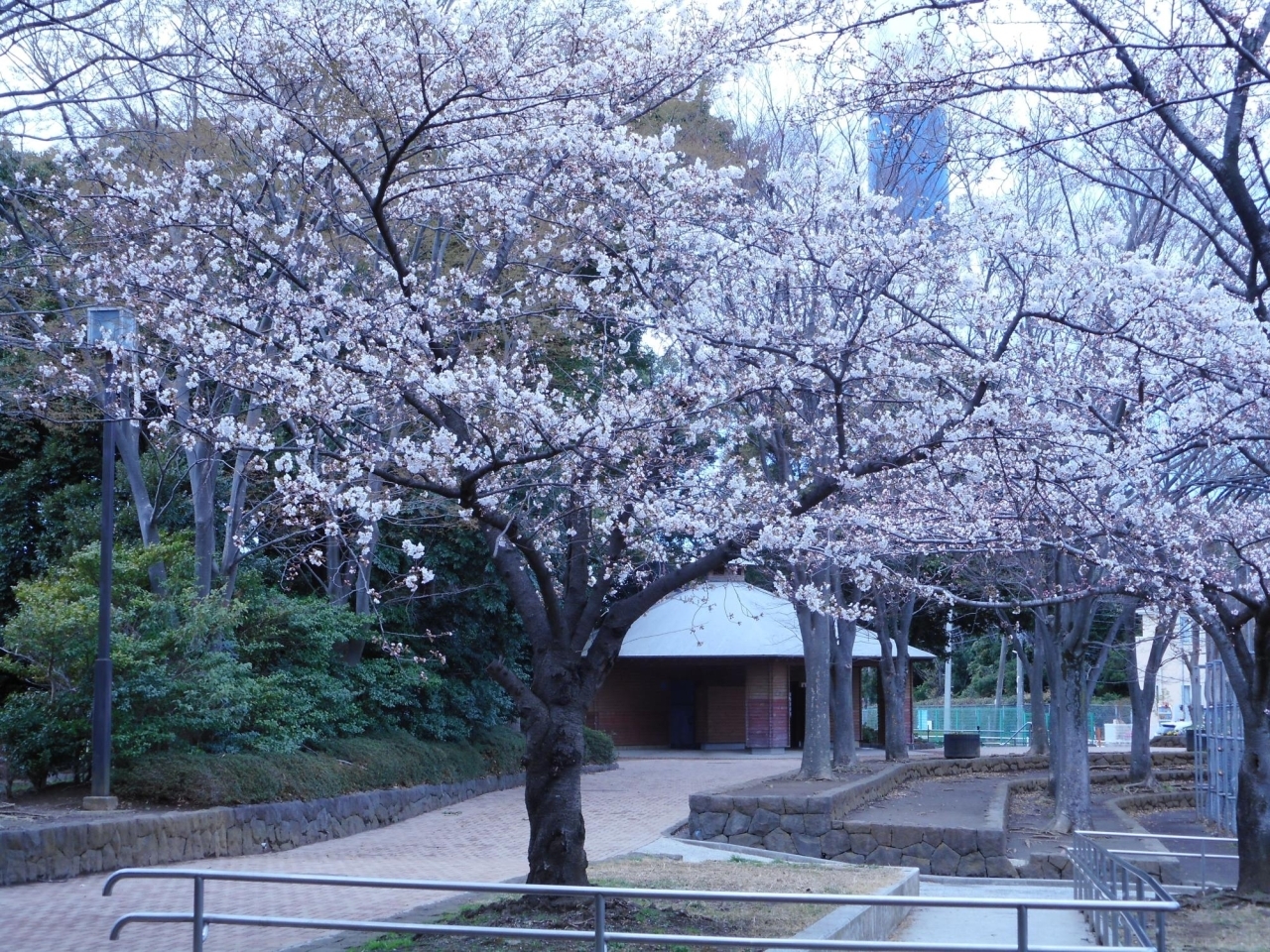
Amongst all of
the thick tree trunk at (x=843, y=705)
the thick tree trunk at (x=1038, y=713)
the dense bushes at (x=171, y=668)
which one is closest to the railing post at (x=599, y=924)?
the dense bushes at (x=171, y=668)

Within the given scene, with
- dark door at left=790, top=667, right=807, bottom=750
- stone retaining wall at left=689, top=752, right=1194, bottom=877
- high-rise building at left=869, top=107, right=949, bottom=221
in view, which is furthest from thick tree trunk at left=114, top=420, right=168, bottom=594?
dark door at left=790, top=667, right=807, bottom=750

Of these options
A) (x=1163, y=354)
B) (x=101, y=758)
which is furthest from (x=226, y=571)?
(x=1163, y=354)

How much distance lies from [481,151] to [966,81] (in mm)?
3938

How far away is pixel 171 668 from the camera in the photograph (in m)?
16.2

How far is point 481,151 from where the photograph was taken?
10203 mm

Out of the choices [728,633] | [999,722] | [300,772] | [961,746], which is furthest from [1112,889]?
[999,722]

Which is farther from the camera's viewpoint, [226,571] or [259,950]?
[226,571]

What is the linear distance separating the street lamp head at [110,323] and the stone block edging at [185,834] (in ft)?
15.8

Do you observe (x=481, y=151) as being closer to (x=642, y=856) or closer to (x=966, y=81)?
(x=966, y=81)

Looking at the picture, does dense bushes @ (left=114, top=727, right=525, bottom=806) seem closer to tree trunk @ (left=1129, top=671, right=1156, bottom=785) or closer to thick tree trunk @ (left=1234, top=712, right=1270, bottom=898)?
thick tree trunk @ (left=1234, top=712, right=1270, bottom=898)

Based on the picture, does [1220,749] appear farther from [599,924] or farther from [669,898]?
[599,924]

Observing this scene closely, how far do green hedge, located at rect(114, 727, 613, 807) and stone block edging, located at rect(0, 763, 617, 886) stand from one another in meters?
0.21

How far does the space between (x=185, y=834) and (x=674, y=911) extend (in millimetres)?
7344

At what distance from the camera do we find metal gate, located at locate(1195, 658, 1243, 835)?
2094cm
